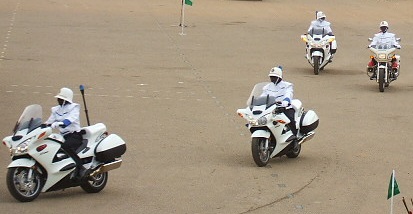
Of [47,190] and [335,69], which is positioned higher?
[47,190]

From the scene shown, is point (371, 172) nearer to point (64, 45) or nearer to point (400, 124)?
point (400, 124)

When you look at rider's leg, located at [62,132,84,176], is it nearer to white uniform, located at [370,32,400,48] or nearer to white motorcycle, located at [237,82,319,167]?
white motorcycle, located at [237,82,319,167]

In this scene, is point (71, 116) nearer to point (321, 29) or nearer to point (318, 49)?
point (318, 49)

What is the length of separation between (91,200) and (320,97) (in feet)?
39.6

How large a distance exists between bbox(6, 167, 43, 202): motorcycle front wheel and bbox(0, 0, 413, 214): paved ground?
0.39 ft

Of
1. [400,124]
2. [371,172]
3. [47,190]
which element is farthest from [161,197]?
[400,124]

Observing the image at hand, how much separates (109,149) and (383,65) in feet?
44.9

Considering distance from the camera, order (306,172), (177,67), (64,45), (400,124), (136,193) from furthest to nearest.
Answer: (64,45) → (177,67) → (400,124) → (306,172) → (136,193)

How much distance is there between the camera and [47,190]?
15.1 m

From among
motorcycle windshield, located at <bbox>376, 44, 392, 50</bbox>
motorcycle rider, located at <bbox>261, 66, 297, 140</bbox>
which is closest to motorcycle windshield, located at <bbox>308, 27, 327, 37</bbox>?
motorcycle windshield, located at <bbox>376, 44, 392, 50</bbox>

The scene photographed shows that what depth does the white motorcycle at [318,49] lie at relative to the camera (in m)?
30.9

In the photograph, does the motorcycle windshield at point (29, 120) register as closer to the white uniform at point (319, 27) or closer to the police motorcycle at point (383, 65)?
the police motorcycle at point (383, 65)

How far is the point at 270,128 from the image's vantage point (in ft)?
59.0

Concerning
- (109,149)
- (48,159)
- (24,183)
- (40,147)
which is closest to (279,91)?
(109,149)
